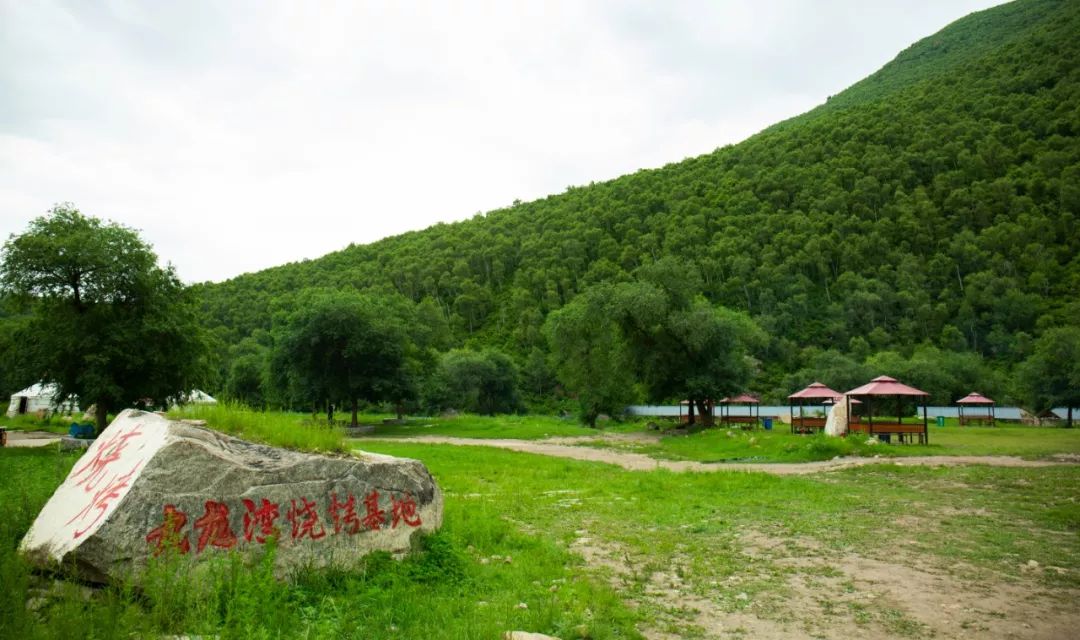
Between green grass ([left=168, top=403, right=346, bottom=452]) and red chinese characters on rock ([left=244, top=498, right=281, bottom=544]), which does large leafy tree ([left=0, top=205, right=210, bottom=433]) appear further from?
red chinese characters on rock ([left=244, top=498, right=281, bottom=544])

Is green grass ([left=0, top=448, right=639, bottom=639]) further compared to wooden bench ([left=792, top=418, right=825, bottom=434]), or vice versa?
wooden bench ([left=792, top=418, right=825, bottom=434])

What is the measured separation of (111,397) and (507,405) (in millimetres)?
56565

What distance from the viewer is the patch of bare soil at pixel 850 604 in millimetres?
5262

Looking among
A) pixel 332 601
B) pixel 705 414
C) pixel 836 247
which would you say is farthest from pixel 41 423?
pixel 836 247

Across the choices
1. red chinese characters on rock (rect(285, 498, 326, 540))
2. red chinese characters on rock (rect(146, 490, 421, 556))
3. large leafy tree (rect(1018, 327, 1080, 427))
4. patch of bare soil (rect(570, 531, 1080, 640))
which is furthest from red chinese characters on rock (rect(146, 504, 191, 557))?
large leafy tree (rect(1018, 327, 1080, 427))

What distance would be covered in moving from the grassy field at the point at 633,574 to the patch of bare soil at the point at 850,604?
28 mm

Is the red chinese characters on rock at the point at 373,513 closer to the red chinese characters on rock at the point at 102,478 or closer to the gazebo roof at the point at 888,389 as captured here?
the red chinese characters on rock at the point at 102,478

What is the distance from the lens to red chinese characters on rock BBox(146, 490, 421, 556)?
5324 millimetres

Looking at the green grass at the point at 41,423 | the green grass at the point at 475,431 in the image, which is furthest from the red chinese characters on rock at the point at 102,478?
the green grass at the point at 41,423

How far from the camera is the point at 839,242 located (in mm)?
98938

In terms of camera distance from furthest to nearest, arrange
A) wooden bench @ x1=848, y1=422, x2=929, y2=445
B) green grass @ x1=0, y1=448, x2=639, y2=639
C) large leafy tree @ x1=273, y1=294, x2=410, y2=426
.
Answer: large leafy tree @ x1=273, y1=294, x2=410, y2=426, wooden bench @ x1=848, y1=422, x2=929, y2=445, green grass @ x1=0, y1=448, x2=639, y2=639

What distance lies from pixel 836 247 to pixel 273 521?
106 m

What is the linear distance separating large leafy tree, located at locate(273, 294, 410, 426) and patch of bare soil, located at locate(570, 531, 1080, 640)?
33.9 m

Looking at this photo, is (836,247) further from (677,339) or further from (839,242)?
(677,339)
